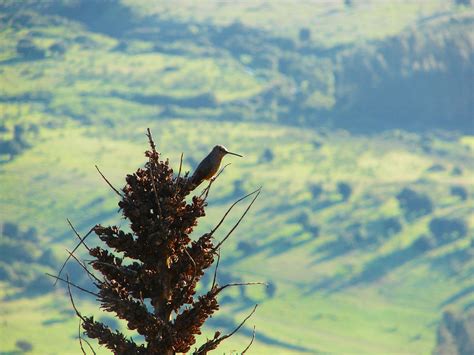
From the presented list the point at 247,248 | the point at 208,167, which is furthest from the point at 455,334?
the point at 208,167

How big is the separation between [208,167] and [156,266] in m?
1.30

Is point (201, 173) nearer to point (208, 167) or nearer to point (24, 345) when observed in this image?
point (208, 167)

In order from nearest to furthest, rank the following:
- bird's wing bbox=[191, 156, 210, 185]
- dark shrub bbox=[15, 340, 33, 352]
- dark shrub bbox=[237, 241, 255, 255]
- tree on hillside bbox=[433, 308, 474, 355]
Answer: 1. bird's wing bbox=[191, 156, 210, 185]
2. dark shrub bbox=[15, 340, 33, 352]
3. tree on hillside bbox=[433, 308, 474, 355]
4. dark shrub bbox=[237, 241, 255, 255]

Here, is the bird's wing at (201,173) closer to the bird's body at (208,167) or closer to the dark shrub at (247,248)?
the bird's body at (208,167)

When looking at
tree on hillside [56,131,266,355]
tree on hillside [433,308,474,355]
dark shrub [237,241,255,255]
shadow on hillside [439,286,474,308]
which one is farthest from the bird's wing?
dark shrub [237,241,255,255]

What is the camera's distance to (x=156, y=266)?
14672 millimetres

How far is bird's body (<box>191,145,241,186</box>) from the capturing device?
1497 centimetres

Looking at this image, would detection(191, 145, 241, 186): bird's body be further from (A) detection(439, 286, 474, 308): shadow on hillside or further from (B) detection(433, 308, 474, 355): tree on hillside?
(A) detection(439, 286, 474, 308): shadow on hillside

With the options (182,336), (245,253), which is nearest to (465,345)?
(245,253)

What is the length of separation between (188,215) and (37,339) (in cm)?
13232

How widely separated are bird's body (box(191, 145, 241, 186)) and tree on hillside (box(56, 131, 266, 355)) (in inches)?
9.3

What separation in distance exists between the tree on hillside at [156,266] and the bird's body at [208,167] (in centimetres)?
24

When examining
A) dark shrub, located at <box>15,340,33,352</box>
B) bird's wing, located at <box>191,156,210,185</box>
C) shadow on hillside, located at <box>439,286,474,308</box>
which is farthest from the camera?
shadow on hillside, located at <box>439,286,474,308</box>

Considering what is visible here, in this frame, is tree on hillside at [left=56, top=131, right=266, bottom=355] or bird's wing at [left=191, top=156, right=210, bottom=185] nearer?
tree on hillside at [left=56, top=131, right=266, bottom=355]
